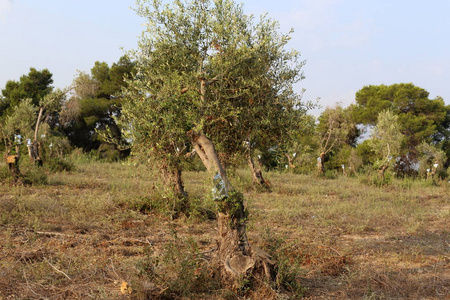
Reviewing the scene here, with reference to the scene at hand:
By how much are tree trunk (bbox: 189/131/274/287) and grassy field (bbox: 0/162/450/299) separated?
0.22 meters

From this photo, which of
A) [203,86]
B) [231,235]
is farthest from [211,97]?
[231,235]

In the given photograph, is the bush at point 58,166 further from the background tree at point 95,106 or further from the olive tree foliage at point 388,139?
the olive tree foliage at point 388,139

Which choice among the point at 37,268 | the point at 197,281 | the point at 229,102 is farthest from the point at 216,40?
the point at 37,268

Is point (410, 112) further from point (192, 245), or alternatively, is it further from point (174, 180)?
point (192, 245)

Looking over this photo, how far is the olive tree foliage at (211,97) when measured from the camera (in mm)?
6129

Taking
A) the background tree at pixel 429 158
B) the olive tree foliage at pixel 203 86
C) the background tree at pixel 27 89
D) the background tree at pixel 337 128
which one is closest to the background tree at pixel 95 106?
the background tree at pixel 27 89

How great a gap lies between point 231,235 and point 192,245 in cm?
57

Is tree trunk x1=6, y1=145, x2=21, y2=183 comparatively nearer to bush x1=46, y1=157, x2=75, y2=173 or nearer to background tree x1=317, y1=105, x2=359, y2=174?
bush x1=46, y1=157, x2=75, y2=173

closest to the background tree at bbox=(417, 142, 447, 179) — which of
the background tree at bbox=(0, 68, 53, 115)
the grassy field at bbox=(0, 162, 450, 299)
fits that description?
A: the grassy field at bbox=(0, 162, 450, 299)

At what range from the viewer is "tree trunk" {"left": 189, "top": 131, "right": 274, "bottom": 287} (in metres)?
5.80

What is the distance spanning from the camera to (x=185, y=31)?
6.86 metres

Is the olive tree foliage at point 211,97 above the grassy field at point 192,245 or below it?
above

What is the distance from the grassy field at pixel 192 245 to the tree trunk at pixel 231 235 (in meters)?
0.22

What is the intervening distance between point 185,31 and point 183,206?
5892 millimetres
